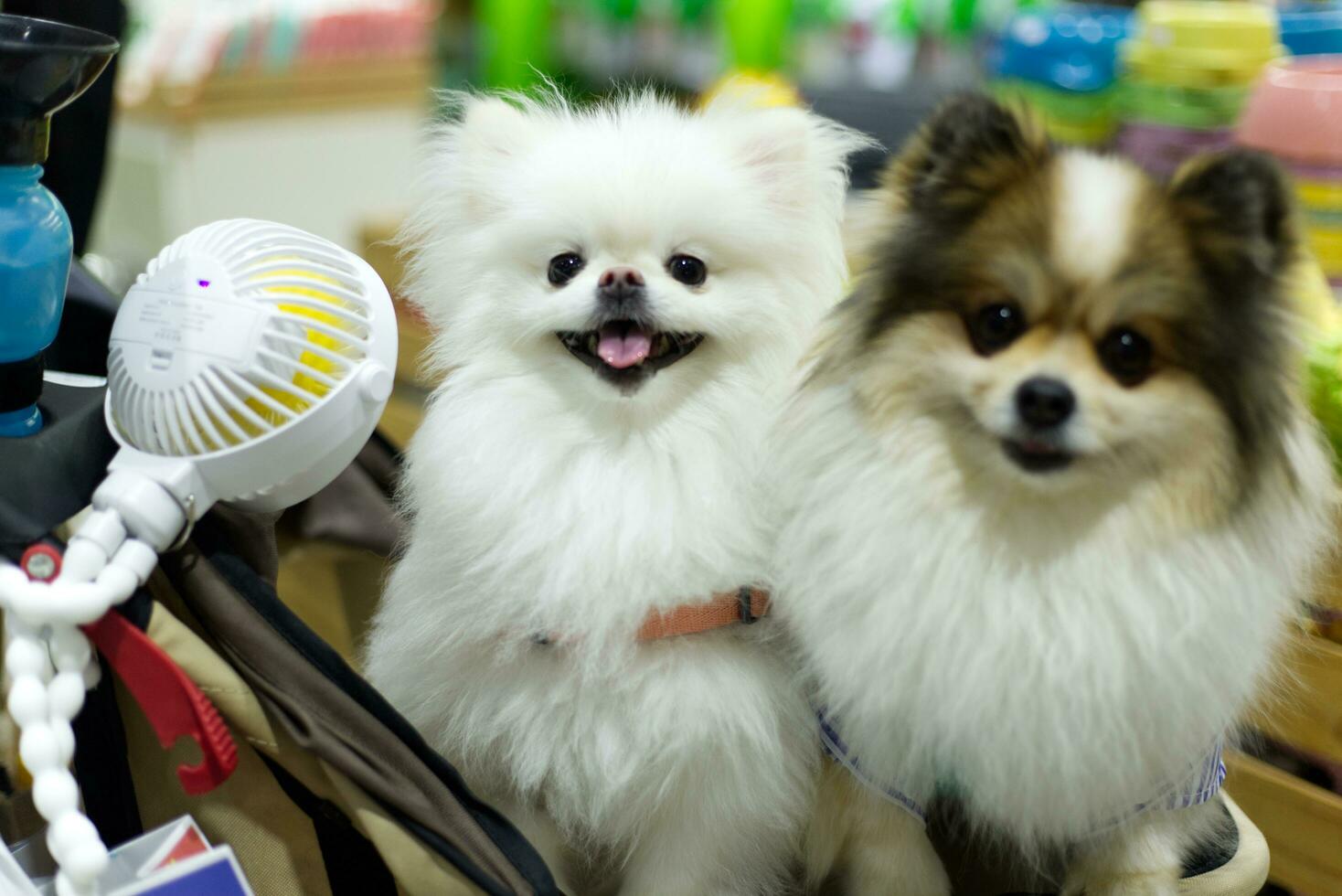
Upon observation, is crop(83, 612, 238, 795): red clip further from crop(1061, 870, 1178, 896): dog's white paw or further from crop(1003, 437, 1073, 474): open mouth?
crop(1061, 870, 1178, 896): dog's white paw

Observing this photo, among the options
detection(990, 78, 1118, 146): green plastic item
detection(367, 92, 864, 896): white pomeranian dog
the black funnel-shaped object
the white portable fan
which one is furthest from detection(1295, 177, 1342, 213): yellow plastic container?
the black funnel-shaped object

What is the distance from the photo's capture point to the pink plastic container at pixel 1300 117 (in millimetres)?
1494

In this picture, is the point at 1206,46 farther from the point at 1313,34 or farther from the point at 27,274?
the point at 27,274

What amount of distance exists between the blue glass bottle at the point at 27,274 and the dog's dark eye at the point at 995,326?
71 cm

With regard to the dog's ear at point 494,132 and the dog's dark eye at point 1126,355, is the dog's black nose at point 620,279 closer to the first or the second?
the dog's ear at point 494,132

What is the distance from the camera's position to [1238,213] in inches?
33.0

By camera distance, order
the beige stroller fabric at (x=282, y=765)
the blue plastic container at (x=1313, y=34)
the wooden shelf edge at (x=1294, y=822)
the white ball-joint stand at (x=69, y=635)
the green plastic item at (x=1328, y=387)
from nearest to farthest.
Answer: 1. the white ball-joint stand at (x=69, y=635)
2. the beige stroller fabric at (x=282, y=765)
3. the green plastic item at (x=1328, y=387)
4. the wooden shelf edge at (x=1294, y=822)
5. the blue plastic container at (x=1313, y=34)

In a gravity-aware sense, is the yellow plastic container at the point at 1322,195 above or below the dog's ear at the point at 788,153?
above

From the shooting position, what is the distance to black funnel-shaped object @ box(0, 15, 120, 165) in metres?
0.81

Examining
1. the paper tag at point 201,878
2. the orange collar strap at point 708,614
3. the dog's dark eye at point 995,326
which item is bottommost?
the paper tag at point 201,878

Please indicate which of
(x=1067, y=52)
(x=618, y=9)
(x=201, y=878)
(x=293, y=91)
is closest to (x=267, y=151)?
(x=293, y=91)

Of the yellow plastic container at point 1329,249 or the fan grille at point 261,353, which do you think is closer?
the fan grille at point 261,353

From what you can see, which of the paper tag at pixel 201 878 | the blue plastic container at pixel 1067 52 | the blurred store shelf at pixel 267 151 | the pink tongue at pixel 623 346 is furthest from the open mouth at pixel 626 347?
the blurred store shelf at pixel 267 151

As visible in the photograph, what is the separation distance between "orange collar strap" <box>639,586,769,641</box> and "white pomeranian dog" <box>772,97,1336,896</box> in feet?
0.16
